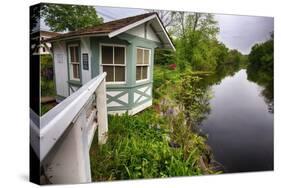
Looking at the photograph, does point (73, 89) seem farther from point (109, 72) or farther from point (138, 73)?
point (138, 73)

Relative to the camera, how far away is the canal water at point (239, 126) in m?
4.31

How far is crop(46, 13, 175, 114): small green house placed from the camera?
3.71 meters

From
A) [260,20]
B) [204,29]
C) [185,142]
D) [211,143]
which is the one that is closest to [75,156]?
[185,142]

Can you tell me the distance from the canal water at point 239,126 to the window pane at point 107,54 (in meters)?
1.44

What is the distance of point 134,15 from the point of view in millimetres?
3898

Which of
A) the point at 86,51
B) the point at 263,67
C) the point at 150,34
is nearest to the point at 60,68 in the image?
the point at 86,51

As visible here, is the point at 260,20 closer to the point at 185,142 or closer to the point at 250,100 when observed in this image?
the point at 250,100

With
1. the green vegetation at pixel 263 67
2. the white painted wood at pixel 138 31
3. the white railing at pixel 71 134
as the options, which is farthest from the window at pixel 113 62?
the green vegetation at pixel 263 67

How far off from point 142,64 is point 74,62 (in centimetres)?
82

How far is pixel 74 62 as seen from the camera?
3807 mm

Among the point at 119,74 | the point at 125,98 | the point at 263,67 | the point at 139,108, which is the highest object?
the point at 263,67

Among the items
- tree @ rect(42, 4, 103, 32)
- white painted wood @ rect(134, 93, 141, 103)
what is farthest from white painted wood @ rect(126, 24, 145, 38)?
white painted wood @ rect(134, 93, 141, 103)

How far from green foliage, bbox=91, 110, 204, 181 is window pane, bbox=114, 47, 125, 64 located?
669 millimetres
